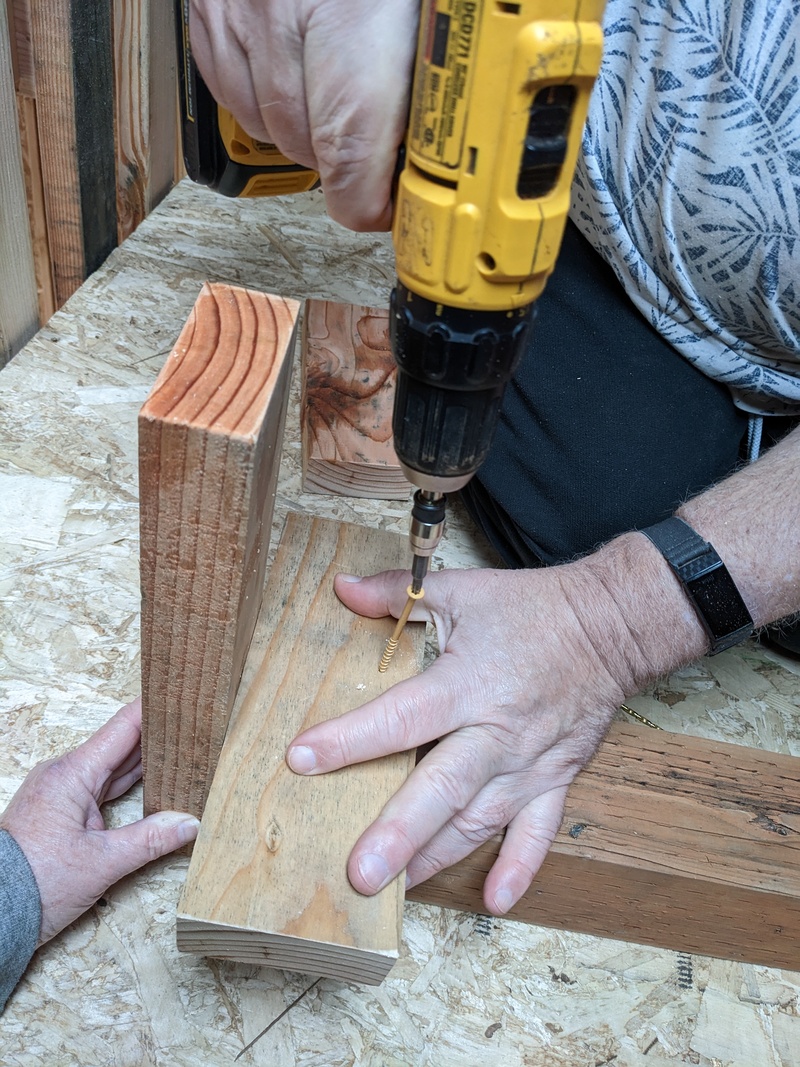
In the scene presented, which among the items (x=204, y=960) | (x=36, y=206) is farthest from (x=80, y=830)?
(x=36, y=206)

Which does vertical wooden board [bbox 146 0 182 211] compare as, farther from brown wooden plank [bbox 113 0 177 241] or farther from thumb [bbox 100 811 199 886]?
thumb [bbox 100 811 199 886]

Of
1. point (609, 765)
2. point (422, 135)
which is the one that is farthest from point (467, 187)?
point (609, 765)

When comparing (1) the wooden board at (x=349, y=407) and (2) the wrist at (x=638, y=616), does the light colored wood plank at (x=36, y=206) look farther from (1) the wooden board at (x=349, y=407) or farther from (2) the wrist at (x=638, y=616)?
(2) the wrist at (x=638, y=616)

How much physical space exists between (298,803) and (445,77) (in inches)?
25.7

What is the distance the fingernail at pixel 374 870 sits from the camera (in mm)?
788

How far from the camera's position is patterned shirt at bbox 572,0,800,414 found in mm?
1047

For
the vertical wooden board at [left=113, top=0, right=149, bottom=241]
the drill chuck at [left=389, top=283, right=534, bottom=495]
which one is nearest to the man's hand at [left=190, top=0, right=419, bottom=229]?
the drill chuck at [left=389, top=283, right=534, bottom=495]

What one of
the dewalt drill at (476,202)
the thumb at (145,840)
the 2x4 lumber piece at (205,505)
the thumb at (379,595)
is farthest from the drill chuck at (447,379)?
the thumb at (145,840)

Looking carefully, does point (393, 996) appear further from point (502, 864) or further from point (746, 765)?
point (746, 765)

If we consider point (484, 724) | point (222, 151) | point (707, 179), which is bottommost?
point (484, 724)

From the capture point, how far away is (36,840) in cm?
88

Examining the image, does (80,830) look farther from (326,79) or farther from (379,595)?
(326,79)

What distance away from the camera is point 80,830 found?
910 millimetres

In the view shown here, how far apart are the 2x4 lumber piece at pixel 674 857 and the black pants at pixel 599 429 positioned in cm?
38
